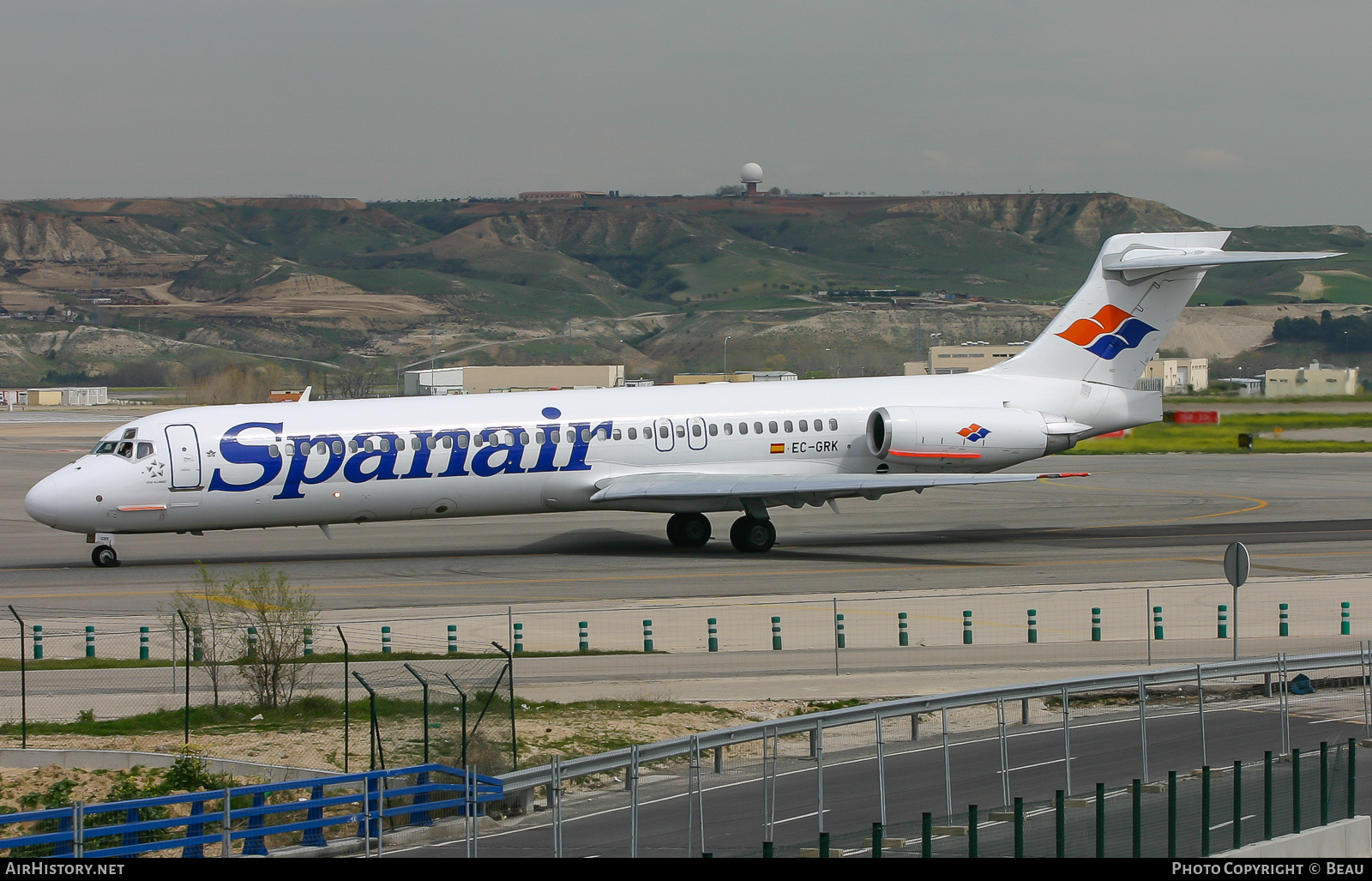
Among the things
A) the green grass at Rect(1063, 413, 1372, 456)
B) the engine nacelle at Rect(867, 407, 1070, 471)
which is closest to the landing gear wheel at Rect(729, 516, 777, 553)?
the engine nacelle at Rect(867, 407, 1070, 471)

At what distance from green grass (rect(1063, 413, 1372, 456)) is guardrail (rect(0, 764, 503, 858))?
185 feet

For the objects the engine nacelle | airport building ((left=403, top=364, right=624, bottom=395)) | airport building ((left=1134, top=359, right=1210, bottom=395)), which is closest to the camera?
the engine nacelle

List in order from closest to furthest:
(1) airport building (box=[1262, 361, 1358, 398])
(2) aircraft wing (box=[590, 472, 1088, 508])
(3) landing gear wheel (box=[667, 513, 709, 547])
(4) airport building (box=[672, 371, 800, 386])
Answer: (2) aircraft wing (box=[590, 472, 1088, 508])
(3) landing gear wheel (box=[667, 513, 709, 547])
(1) airport building (box=[1262, 361, 1358, 398])
(4) airport building (box=[672, 371, 800, 386])

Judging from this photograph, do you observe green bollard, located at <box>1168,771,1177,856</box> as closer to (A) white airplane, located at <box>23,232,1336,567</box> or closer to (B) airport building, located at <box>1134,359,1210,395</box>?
(A) white airplane, located at <box>23,232,1336,567</box>

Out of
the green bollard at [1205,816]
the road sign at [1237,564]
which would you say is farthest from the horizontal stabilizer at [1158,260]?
the green bollard at [1205,816]

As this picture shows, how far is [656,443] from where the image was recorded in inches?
1459

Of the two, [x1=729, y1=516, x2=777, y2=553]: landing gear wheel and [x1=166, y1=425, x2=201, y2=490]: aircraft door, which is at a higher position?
[x1=166, y1=425, x2=201, y2=490]: aircraft door

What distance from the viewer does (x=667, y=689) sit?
72.4 feet

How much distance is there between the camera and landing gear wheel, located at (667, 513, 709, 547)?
3825 cm

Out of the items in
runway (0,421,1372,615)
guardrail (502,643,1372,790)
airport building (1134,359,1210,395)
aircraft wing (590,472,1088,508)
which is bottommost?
guardrail (502,643,1372,790)

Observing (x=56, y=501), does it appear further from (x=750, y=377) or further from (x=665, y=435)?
(x=750, y=377)

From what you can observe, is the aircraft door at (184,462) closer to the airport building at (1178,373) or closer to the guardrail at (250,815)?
the guardrail at (250,815)

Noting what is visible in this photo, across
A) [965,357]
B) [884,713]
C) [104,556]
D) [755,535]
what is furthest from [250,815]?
[965,357]
